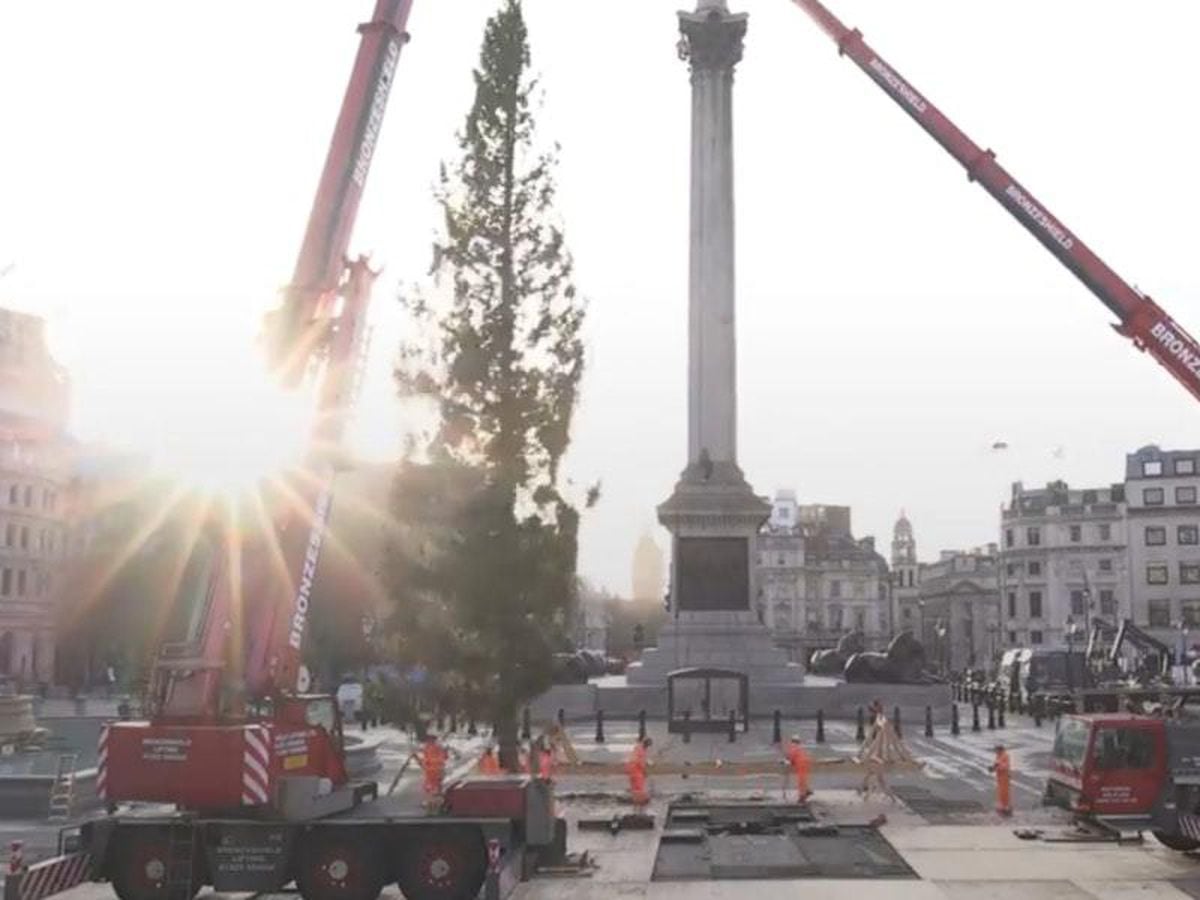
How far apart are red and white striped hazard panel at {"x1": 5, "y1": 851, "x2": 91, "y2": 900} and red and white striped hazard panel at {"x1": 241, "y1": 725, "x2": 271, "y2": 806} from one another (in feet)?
7.42

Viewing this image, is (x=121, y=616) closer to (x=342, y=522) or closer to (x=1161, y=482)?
(x=342, y=522)

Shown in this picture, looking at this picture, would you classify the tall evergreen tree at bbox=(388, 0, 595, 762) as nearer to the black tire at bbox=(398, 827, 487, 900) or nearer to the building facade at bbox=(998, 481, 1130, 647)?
the black tire at bbox=(398, 827, 487, 900)

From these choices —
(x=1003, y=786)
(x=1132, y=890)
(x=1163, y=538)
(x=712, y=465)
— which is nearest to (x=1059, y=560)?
(x=1163, y=538)

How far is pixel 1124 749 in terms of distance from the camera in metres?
20.5

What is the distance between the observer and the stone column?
52.5m

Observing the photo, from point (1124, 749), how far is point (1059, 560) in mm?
107016

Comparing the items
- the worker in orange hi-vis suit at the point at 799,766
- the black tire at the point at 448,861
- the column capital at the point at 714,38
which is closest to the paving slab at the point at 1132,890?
the black tire at the point at 448,861

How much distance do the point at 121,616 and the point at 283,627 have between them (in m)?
68.2

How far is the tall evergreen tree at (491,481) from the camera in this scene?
28.1 m

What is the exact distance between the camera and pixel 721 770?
2788 centimetres

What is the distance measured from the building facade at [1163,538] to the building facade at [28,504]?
87.3m

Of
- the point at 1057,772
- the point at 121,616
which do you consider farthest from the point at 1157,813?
the point at 121,616

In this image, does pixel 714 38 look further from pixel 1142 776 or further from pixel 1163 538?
pixel 1163 538

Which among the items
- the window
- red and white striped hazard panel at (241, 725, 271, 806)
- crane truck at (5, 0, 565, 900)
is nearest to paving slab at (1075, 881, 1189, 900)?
the window
